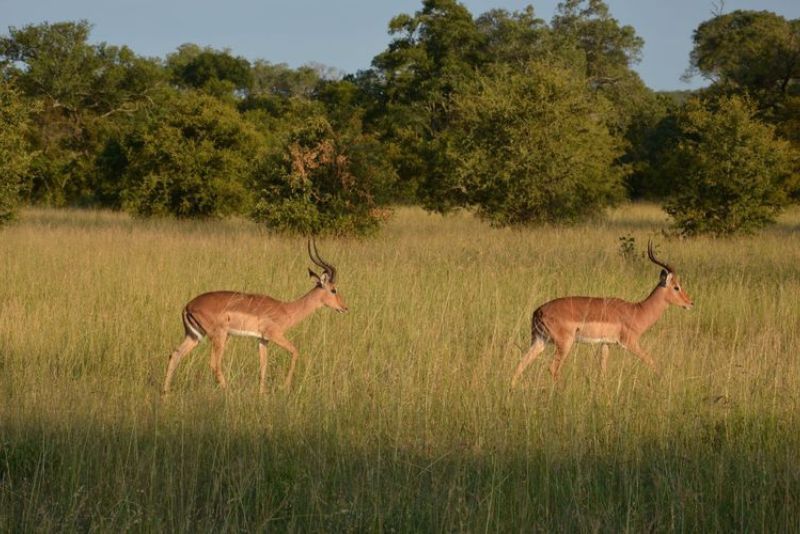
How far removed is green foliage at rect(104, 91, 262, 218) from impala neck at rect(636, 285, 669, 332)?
1544cm

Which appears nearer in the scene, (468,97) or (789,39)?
(468,97)

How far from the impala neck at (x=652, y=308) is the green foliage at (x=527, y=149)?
1074 cm

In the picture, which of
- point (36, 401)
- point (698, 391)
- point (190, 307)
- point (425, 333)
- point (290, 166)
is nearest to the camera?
point (36, 401)

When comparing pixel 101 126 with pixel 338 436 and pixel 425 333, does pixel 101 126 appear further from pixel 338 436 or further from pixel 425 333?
pixel 338 436

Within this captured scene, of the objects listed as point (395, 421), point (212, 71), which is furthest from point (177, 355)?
point (212, 71)

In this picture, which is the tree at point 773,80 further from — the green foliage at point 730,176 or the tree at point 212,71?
the tree at point 212,71

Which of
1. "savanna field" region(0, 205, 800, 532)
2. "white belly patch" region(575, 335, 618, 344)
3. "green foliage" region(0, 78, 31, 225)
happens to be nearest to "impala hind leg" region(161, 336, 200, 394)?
"savanna field" region(0, 205, 800, 532)

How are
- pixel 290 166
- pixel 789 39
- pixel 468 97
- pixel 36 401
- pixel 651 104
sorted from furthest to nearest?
pixel 651 104, pixel 789 39, pixel 468 97, pixel 290 166, pixel 36 401

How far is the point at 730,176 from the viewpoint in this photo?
1692 centimetres

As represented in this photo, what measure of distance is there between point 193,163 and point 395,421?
17.6 m

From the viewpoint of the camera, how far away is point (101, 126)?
30.9 m

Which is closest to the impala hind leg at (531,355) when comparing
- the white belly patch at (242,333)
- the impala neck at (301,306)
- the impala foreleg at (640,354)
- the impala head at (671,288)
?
the impala foreleg at (640,354)

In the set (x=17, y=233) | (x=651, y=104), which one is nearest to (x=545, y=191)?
(x=17, y=233)

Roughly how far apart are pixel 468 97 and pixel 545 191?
275 cm
